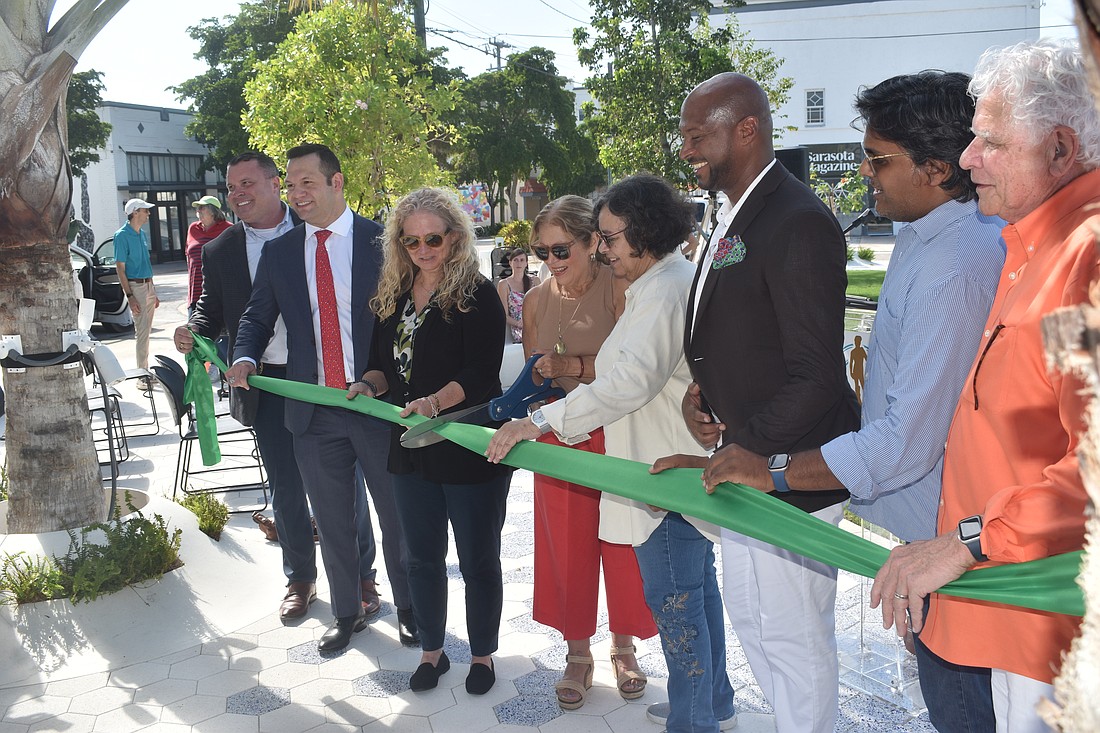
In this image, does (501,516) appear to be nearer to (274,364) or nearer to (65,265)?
(274,364)

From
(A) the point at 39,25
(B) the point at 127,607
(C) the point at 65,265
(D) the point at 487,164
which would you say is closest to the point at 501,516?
(B) the point at 127,607

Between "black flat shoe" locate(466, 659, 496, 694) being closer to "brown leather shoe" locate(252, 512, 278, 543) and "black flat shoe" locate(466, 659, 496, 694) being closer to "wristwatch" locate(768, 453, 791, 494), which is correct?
"wristwatch" locate(768, 453, 791, 494)

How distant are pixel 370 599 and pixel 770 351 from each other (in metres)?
3.06

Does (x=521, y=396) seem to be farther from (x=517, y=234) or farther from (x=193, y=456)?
(x=517, y=234)

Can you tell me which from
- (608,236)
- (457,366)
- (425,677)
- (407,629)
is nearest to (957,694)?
(608,236)

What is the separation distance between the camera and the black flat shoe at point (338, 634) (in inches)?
177

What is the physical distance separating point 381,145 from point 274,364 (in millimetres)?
8501

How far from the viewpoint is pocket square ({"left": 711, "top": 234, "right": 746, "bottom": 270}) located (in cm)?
260

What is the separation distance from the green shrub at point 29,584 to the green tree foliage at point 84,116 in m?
28.9

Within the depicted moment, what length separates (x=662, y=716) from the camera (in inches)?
148

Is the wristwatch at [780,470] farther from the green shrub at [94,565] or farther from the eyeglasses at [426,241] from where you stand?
the green shrub at [94,565]

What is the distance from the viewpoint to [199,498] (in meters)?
6.11

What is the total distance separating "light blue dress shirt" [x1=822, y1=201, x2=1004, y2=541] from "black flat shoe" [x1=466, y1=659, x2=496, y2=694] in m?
2.26

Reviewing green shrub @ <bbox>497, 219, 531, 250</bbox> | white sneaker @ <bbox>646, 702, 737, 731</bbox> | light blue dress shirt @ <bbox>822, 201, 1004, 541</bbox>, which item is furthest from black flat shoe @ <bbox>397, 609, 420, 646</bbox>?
green shrub @ <bbox>497, 219, 531, 250</bbox>
